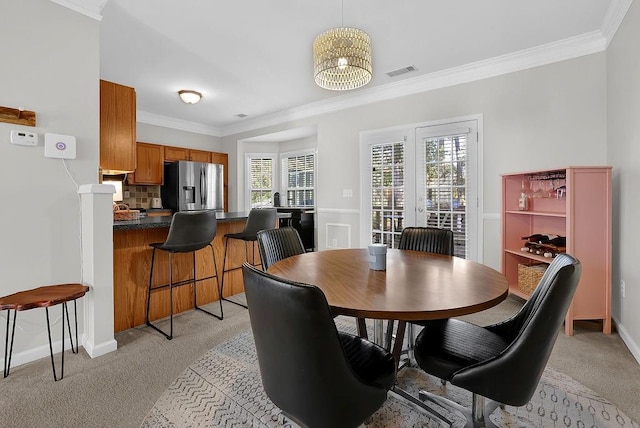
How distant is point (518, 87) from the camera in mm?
3361

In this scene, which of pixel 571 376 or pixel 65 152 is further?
pixel 65 152

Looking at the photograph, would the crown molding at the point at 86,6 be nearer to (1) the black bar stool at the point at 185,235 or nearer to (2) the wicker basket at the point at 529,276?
(1) the black bar stool at the point at 185,235

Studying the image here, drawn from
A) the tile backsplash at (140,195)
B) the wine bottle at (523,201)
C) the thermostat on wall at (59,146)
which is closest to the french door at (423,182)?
the wine bottle at (523,201)

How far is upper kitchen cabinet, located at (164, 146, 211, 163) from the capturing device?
5.72 m

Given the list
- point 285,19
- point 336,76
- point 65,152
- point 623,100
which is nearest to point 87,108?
point 65,152

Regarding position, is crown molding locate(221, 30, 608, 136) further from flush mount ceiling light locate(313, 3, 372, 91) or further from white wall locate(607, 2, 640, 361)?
flush mount ceiling light locate(313, 3, 372, 91)

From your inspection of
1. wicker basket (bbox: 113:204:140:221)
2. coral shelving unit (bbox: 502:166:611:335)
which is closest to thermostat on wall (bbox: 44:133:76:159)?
wicker basket (bbox: 113:204:140:221)

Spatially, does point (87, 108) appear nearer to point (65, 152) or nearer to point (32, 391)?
point (65, 152)

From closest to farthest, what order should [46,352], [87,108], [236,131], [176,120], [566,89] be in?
1. [46,352]
2. [87,108]
3. [566,89]
4. [176,120]
5. [236,131]

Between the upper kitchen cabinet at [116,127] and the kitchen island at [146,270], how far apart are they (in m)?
0.59

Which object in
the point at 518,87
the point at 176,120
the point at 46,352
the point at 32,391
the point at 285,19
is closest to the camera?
the point at 32,391

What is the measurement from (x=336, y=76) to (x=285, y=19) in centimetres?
80

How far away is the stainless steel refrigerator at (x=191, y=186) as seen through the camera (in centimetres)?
554

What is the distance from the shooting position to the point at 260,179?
6711 mm
